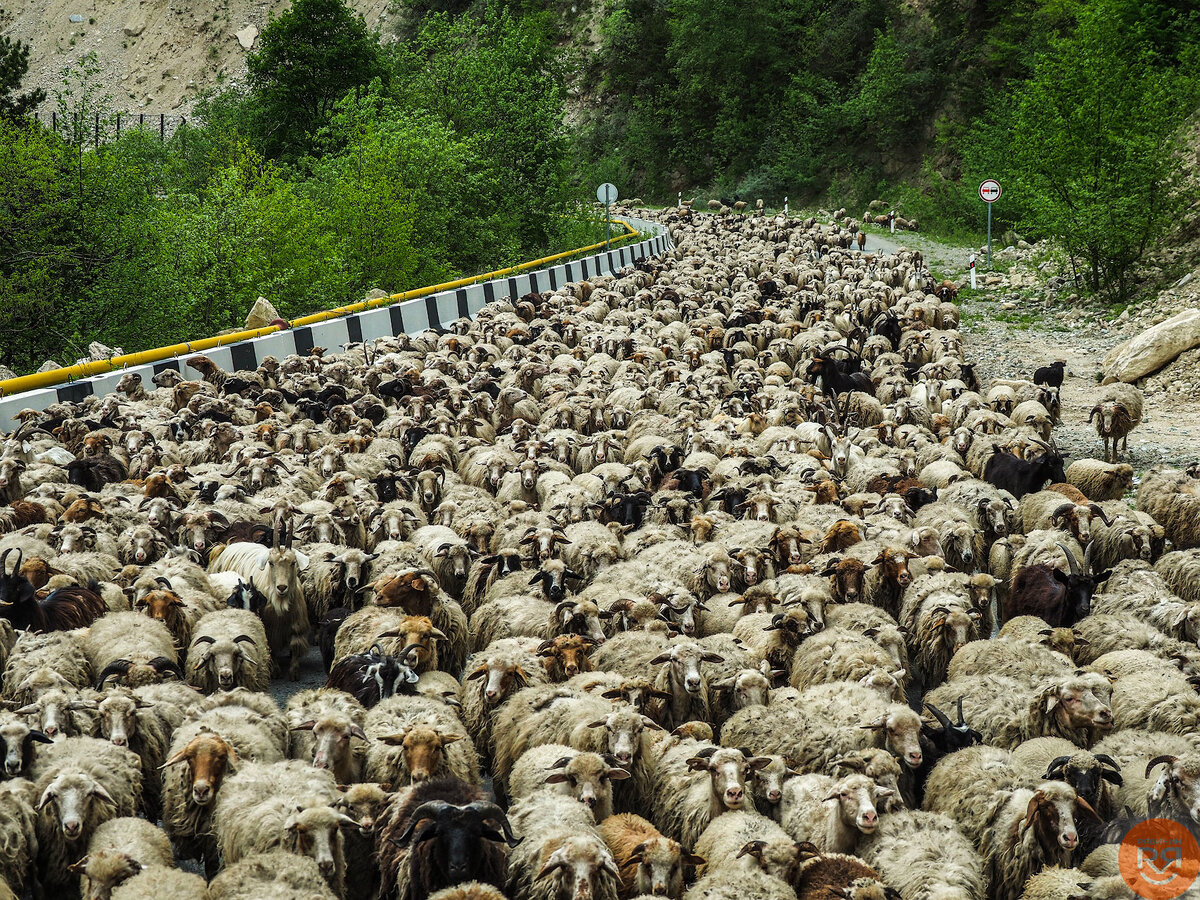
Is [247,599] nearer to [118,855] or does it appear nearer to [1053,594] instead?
[118,855]

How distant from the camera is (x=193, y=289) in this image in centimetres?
2367

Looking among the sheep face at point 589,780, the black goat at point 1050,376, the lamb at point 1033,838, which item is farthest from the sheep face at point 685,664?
the black goat at point 1050,376

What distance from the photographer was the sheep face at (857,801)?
5742 millimetres

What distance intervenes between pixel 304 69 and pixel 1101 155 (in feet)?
99.7

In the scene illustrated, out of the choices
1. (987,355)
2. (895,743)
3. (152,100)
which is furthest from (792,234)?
(152,100)

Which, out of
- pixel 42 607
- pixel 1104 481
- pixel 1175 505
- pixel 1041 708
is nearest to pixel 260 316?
pixel 42 607

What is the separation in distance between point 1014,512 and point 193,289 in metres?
18.9

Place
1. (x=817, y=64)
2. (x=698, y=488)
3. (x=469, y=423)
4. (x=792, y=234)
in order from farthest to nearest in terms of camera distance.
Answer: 1. (x=817, y=64)
2. (x=792, y=234)
3. (x=469, y=423)
4. (x=698, y=488)

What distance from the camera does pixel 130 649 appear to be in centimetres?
719

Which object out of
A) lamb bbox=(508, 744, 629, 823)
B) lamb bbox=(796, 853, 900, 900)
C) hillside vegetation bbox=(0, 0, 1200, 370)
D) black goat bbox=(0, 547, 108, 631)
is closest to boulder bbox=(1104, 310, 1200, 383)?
hillside vegetation bbox=(0, 0, 1200, 370)

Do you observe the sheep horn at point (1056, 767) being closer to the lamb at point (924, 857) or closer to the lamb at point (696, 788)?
the lamb at point (924, 857)

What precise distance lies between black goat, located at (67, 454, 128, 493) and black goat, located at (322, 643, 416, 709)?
510 cm

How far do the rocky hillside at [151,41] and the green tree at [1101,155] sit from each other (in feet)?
260

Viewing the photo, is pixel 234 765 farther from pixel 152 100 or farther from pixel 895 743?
pixel 152 100
